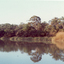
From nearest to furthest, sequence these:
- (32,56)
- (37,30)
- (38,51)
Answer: (32,56) → (38,51) → (37,30)

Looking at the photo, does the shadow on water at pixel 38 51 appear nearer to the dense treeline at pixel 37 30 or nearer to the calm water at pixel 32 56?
the calm water at pixel 32 56

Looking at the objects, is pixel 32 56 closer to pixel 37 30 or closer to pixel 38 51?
pixel 38 51

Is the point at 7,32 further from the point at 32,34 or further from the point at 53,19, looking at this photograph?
the point at 53,19

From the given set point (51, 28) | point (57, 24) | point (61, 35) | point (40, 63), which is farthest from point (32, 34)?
point (40, 63)

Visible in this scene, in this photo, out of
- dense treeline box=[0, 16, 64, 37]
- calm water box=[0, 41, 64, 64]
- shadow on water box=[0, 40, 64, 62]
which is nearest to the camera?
calm water box=[0, 41, 64, 64]

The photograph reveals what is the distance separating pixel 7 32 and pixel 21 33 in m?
4.52

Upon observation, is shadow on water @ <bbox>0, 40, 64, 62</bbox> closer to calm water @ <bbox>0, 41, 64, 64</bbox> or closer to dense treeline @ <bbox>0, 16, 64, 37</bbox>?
calm water @ <bbox>0, 41, 64, 64</bbox>

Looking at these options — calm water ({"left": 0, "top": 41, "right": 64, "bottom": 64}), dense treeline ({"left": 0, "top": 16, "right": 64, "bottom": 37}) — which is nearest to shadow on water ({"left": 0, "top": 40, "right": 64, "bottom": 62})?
calm water ({"left": 0, "top": 41, "right": 64, "bottom": 64})

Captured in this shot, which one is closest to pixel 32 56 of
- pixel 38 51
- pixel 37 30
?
pixel 38 51

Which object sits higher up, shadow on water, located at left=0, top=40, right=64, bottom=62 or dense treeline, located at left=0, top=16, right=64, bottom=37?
dense treeline, located at left=0, top=16, right=64, bottom=37

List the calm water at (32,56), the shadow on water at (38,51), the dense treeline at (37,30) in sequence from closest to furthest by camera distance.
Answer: the calm water at (32,56)
the shadow on water at (38,51)
the dense treeline at (37,30)

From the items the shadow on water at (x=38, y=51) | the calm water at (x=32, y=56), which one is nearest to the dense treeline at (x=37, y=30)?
the shadow on water at (x=38, y=51)

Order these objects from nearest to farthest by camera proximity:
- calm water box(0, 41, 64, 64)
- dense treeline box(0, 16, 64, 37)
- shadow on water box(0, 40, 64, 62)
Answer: calm water box(0, 41, 64, 64) → shadow on water box(0, 40, 64, 62) → dense treeline box(0, 16, 64, 37)

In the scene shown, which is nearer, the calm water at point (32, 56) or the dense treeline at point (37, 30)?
the calm water at point (32, 56)
